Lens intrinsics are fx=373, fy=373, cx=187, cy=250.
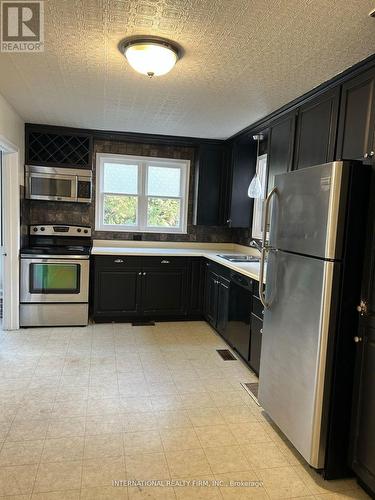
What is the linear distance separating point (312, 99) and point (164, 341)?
2698 mm

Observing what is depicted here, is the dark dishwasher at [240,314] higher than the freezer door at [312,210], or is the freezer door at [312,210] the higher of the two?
the freezer door at [312,210]

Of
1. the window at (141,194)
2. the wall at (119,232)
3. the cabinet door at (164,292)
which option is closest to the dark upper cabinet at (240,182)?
the wall at (119,232)

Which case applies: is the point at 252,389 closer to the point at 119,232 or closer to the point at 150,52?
the point at 150,52

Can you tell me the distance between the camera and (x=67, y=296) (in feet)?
14.1

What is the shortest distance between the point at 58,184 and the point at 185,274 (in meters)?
1.89

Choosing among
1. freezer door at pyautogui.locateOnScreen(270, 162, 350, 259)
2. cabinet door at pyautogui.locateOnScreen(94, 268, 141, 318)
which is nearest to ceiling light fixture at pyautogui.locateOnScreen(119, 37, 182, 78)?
freezer door at pyautogui.locateOnScreen(270, 162, 350, 259)

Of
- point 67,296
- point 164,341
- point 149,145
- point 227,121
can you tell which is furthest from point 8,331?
point 227,121

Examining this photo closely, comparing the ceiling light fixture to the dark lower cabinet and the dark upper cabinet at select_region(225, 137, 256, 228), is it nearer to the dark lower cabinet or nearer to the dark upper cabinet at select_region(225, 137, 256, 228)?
the dark lower cabinet

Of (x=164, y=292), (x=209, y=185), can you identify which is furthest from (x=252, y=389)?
(x=209, y=185)

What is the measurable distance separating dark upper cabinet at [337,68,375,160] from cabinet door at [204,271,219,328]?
2.18 meters

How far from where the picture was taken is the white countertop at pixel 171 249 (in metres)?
4.41

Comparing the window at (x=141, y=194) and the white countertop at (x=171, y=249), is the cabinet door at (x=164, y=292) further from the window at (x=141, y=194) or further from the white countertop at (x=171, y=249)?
the window at (x=141, y=194)

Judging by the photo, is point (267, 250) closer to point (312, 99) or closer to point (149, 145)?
point (312, 99)

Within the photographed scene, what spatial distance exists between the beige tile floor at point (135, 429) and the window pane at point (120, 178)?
215cm
